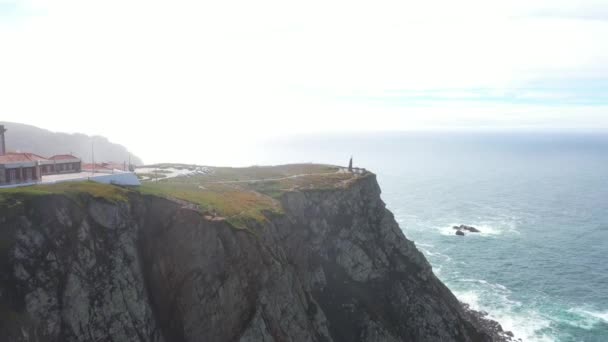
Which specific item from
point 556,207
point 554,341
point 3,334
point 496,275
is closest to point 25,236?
point 3,334

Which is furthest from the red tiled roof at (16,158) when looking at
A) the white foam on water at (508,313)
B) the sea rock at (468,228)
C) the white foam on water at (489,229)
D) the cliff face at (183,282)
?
the sea rock at (468,228)

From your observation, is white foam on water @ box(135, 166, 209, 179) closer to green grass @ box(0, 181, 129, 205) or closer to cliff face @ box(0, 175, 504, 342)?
cliff face @ box(0, 175, 504, 342)

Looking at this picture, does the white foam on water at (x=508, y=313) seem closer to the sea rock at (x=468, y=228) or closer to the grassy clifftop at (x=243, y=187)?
the sea rock at (x=468, y=228)

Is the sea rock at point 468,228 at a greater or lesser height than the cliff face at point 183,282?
lesser

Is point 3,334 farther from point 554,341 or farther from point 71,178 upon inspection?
point 554,341

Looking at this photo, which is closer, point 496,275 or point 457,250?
point 496,275

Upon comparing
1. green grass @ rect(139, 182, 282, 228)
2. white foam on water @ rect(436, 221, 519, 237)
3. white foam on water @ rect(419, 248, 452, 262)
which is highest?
green grass @ rect(139, 182, 282, 228)

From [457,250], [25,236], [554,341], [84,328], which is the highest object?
[25,236]

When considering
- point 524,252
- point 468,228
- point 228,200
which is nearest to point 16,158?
point 228,200

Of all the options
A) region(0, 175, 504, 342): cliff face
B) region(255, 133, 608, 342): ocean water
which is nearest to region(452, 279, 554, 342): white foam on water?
region(255, 133, 608, 342): ocean water
